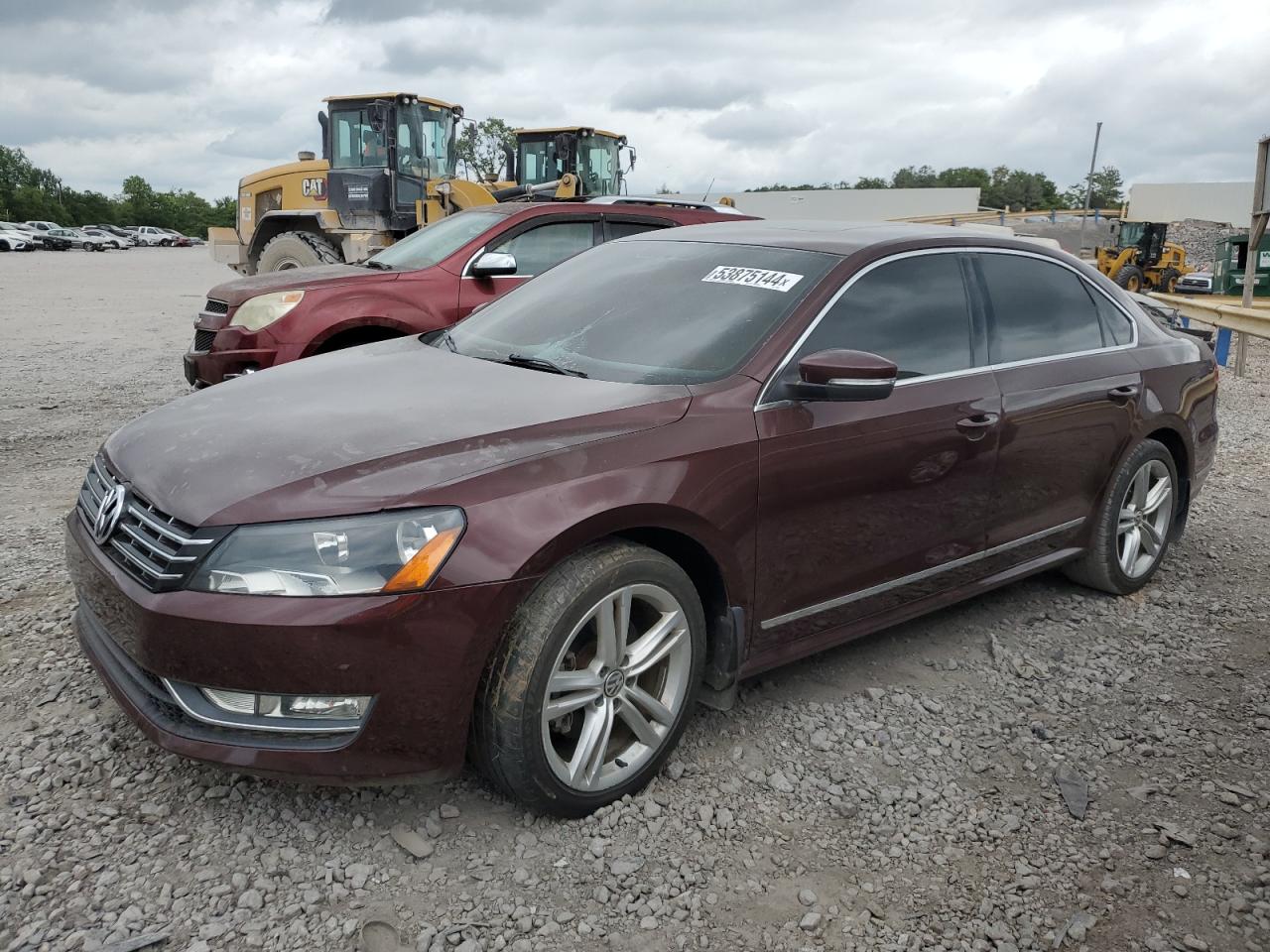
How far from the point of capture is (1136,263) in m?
27.7

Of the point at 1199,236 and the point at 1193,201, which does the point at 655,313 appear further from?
the point at 1193,201

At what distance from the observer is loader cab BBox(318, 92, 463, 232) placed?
1400cm

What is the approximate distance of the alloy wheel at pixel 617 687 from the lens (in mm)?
2770

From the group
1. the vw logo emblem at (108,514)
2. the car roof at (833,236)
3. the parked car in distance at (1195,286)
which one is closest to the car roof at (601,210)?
the car roof at (833,236)

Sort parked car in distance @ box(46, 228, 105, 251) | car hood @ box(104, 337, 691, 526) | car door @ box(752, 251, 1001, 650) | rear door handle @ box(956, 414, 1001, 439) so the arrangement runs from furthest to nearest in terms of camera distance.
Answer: parked car in distance @ box(46, 228, 105, 251)
rear door handle @ box(956, 414, 1001, 439)
car door @ box(752, 251, 1001, 650)
car hood @ box(104, 337, 691, 526)

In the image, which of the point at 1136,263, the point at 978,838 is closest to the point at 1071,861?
the point at 978,838

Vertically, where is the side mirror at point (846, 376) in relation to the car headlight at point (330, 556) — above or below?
above

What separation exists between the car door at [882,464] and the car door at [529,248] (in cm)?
409

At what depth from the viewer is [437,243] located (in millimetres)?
7676

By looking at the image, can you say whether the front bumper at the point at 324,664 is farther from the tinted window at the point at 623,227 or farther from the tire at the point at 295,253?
the tire at the point at 295,253

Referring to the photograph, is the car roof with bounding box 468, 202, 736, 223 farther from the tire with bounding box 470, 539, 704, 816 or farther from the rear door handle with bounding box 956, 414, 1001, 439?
the tire with bounding box 470, 539, 704, 816

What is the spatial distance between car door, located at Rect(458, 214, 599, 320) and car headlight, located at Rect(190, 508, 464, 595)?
496cm

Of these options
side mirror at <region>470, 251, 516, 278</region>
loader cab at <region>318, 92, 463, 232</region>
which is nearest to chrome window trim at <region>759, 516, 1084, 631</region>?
side mirror at <region>470, 251, 516, 278</region>

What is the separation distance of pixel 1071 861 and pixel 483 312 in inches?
112
